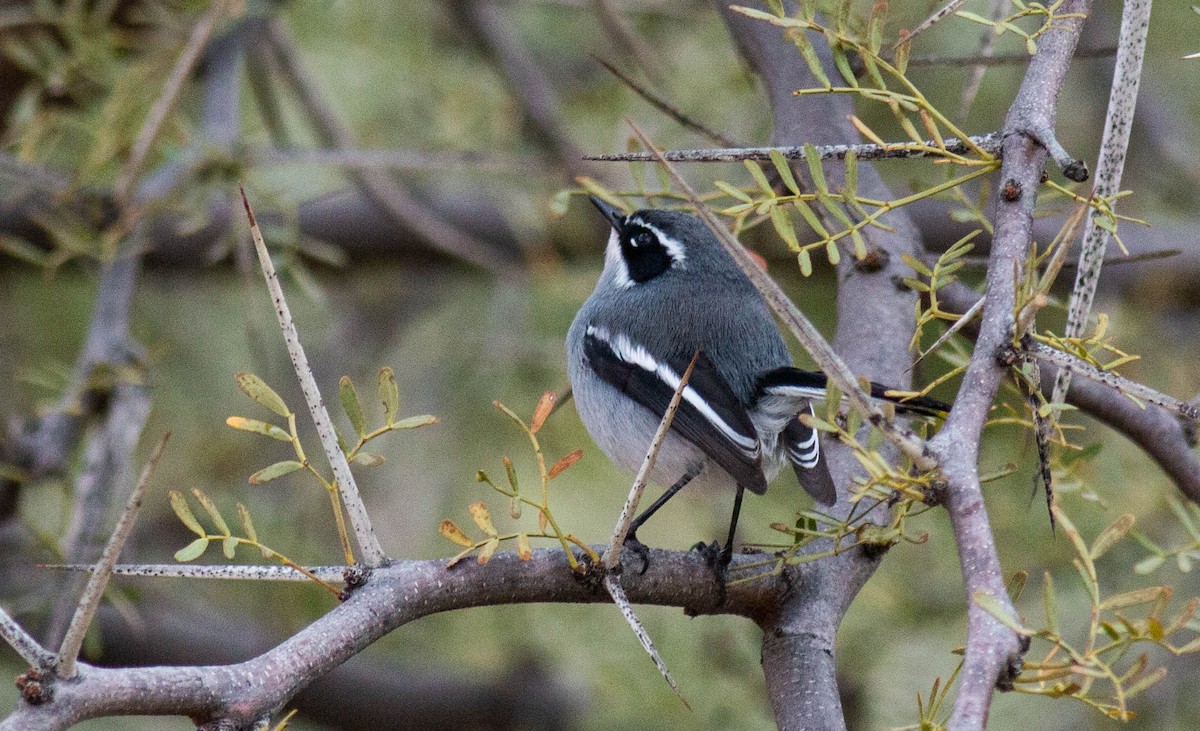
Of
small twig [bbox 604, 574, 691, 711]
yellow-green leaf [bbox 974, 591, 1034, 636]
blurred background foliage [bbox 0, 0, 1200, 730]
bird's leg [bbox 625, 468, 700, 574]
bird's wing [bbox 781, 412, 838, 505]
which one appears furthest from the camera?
blurred background foliage [bbox 0, 0, 1200, 730]

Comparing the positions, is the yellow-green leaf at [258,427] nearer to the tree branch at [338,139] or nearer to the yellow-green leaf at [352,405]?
the yellow-green leaf at [352,405]

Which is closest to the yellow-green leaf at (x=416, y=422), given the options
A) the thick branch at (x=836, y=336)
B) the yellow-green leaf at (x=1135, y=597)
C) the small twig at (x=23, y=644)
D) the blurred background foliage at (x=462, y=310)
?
the small twig at (x=23, y=644)

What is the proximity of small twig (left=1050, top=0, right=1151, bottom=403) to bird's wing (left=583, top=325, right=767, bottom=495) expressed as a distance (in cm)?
75

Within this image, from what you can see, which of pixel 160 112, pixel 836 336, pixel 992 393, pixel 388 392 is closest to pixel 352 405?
pixel 388 392

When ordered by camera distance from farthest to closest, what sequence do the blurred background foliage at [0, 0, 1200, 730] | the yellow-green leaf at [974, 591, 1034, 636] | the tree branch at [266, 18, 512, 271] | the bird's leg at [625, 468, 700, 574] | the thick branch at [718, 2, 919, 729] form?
the tree branch at [266, 18, 512, 271] < the blurred background foliage at [0, 0, 1200, 730] < the bird's leg at [625, 468, 700, 574] < the thick branch at [718, 2, 919, 729] < the yellow-green leaf at [974, 591, 1034, 636]

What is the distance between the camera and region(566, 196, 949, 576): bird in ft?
6.49

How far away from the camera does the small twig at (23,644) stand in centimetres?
88

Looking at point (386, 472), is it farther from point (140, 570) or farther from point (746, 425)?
point (140, 570)

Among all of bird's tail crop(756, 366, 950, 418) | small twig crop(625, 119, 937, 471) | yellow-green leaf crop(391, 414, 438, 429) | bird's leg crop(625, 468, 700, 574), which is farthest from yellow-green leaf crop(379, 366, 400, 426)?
bird's tail crop(756, 366, 950, 418)

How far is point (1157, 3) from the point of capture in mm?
3768

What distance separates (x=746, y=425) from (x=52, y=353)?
2.77 metres

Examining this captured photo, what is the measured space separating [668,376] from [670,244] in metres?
0.52

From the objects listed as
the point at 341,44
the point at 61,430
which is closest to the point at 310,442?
the point at 341,44

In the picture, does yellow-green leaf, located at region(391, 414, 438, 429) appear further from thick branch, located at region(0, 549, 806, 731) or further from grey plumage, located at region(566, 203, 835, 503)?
grey plumage, located at region(566, 203, 835, 503)
